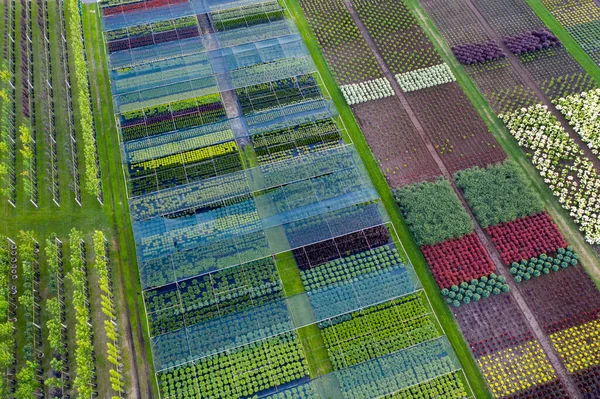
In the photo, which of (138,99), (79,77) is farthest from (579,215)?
(79,77)

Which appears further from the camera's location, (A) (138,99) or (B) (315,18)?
(B) (315,18)

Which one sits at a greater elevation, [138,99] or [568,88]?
[138,99]

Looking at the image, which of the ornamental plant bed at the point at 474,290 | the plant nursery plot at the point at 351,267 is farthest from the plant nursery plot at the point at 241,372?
the ornamental plant bed at the point at 474,290

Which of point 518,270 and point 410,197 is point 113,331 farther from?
point 518,270

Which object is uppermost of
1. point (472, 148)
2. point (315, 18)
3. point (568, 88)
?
point (315, 18)

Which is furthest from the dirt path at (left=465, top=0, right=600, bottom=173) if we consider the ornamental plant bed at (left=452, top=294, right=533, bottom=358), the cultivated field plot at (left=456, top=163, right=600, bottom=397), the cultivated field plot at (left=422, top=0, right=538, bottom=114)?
the ornamental plant bed at (left=452, top=294, right=533, bottom=358)

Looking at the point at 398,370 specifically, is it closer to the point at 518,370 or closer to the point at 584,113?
the point at 518,370

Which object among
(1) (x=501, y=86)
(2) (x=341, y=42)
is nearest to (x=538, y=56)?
(1) (x=501, y=86)
